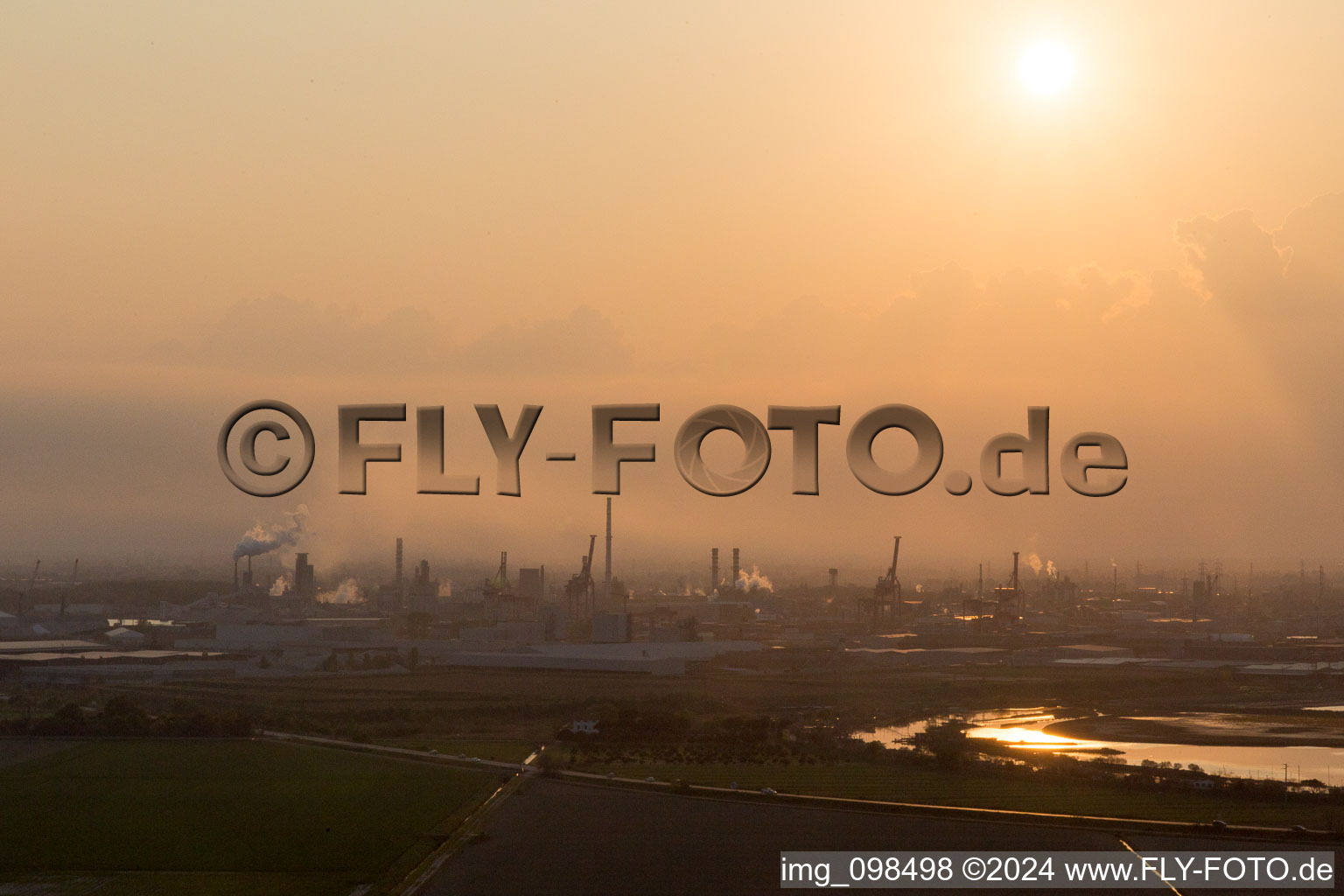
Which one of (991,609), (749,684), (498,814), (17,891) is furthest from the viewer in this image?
(991,609)

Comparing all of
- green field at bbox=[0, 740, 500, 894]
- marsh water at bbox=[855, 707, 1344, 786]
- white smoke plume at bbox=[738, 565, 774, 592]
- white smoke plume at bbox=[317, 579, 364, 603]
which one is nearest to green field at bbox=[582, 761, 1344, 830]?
marsh water at bbox=[855, 707, 1344, 786]

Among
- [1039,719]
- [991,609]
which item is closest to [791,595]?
[991,609]

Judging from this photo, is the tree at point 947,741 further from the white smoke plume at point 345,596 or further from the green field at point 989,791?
the white smoke plume at point 345,596

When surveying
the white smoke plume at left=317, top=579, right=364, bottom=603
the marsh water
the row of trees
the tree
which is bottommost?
the marsh water

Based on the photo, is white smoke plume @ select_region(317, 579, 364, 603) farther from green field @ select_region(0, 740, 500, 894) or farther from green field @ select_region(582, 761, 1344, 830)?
green field @ select_region(582, 761, 1344, 830)

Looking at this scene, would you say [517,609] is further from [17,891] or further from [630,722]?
[17,891]

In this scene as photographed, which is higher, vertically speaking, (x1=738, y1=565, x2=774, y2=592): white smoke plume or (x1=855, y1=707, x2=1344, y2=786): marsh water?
(x1=738, y1=565, x2=774, y2=592): white smoke plume
